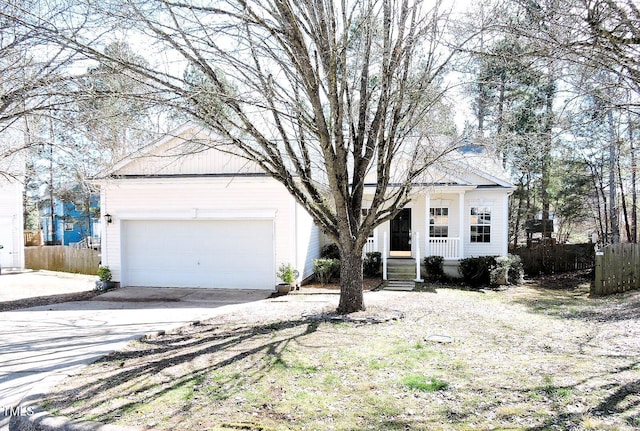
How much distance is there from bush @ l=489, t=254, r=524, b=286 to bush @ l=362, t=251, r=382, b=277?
3804mm

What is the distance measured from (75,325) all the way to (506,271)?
1277cm

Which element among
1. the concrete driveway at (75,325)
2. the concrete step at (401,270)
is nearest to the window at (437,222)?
the concrete step at (401,270)

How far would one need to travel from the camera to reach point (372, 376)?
4934 mm

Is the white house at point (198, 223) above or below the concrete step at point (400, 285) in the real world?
above

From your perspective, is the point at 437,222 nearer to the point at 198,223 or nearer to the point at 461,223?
the point at 461,223

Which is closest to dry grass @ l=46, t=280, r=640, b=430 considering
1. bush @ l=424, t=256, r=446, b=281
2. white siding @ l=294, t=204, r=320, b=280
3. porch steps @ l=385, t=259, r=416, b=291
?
white siding @ l=294, t=204, r=320, b=280

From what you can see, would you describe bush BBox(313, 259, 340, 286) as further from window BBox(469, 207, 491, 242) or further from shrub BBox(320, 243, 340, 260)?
window BBox(469, 207, 491, 242)

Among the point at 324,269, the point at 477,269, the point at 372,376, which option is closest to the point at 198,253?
the point at 324,269

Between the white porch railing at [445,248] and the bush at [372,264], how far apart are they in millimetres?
1892

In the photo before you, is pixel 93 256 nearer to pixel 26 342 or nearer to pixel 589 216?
pixel 26 342

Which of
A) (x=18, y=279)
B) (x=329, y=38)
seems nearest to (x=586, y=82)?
(x=329, y=38)

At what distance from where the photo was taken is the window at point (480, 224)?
1652cm

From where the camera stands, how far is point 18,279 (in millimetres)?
15664

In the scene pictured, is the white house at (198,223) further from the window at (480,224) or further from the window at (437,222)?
the window at (480,224)
